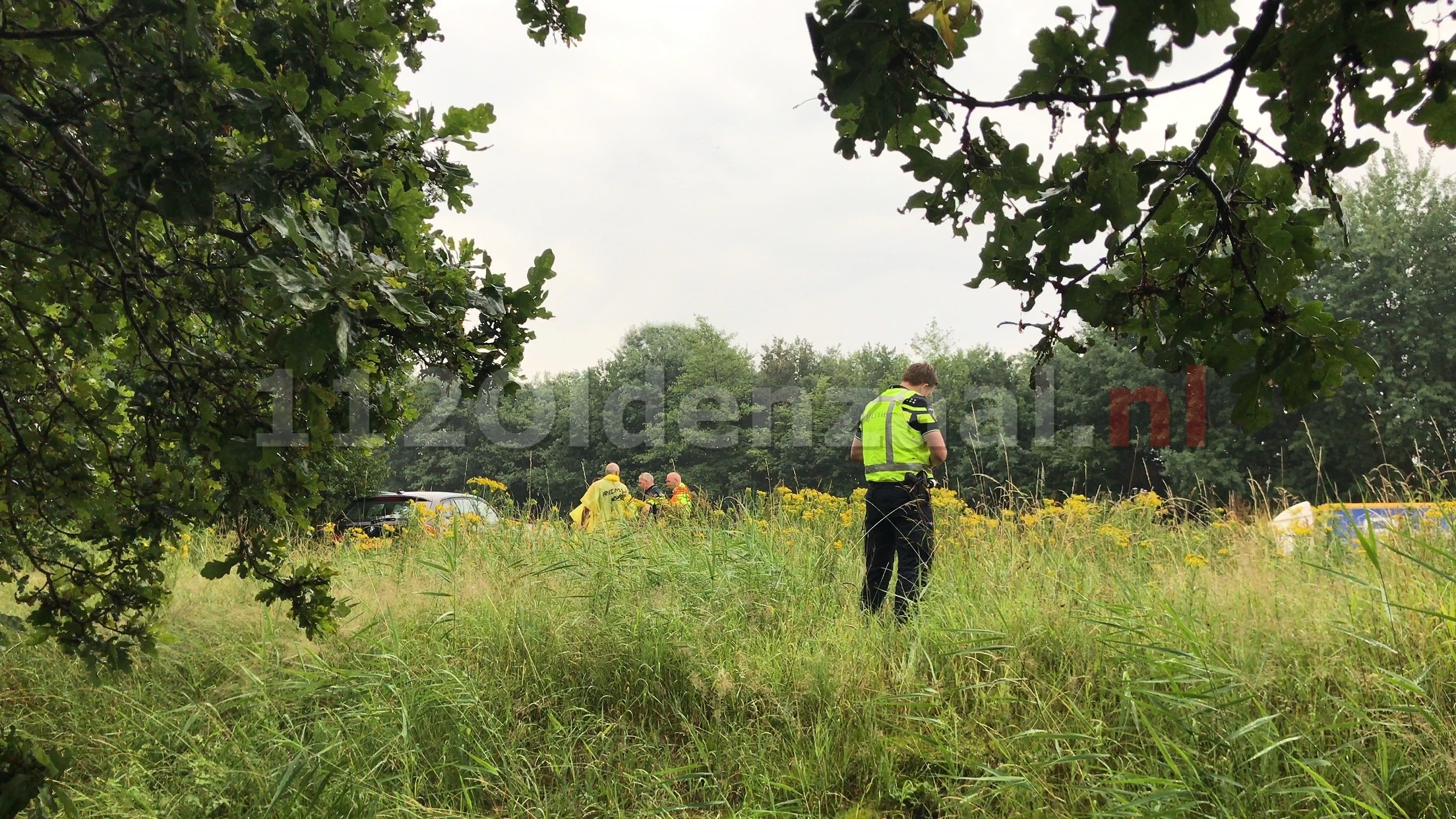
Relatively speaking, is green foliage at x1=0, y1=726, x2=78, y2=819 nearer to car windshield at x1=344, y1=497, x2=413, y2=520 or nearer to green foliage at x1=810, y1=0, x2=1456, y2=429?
green foliage at x1=810, y1=0, x2=1456, y2=429

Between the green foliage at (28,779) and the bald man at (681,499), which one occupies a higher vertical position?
the bald man at (681,499)

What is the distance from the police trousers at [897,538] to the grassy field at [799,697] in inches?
6.1

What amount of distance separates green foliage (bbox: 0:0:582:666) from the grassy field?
53cm

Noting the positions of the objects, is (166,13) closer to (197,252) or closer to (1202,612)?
(197,252)

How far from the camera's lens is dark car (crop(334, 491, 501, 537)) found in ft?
20.0

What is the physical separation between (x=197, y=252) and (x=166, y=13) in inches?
40.6

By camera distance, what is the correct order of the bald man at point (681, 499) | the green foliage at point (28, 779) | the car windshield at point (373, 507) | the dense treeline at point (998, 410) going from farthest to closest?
1. the dense treeline at point (998, 410)
2. the car windshield at point (373, 507)
3. the bald man at point (681, 499)
4. the green foliage at point (28, 779)

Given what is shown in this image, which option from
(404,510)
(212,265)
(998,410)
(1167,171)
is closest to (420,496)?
(404,510)

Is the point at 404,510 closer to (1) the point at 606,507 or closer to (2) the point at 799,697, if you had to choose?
(1) the point at 606,507

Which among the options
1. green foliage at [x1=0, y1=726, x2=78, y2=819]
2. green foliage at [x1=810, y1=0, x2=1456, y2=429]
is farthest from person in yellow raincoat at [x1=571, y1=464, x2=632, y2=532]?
green foliage at [x1=810, y1=0, x2=1456, y2=429]

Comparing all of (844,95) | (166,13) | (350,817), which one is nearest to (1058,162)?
(844,95)

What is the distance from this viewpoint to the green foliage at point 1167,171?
119cm

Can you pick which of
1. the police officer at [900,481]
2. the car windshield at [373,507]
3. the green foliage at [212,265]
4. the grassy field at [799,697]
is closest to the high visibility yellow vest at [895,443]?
the police officer at [900,481]

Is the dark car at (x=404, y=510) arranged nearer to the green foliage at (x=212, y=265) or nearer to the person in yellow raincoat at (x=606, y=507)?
the person in yellow raincoat at (x=606, y=507)
